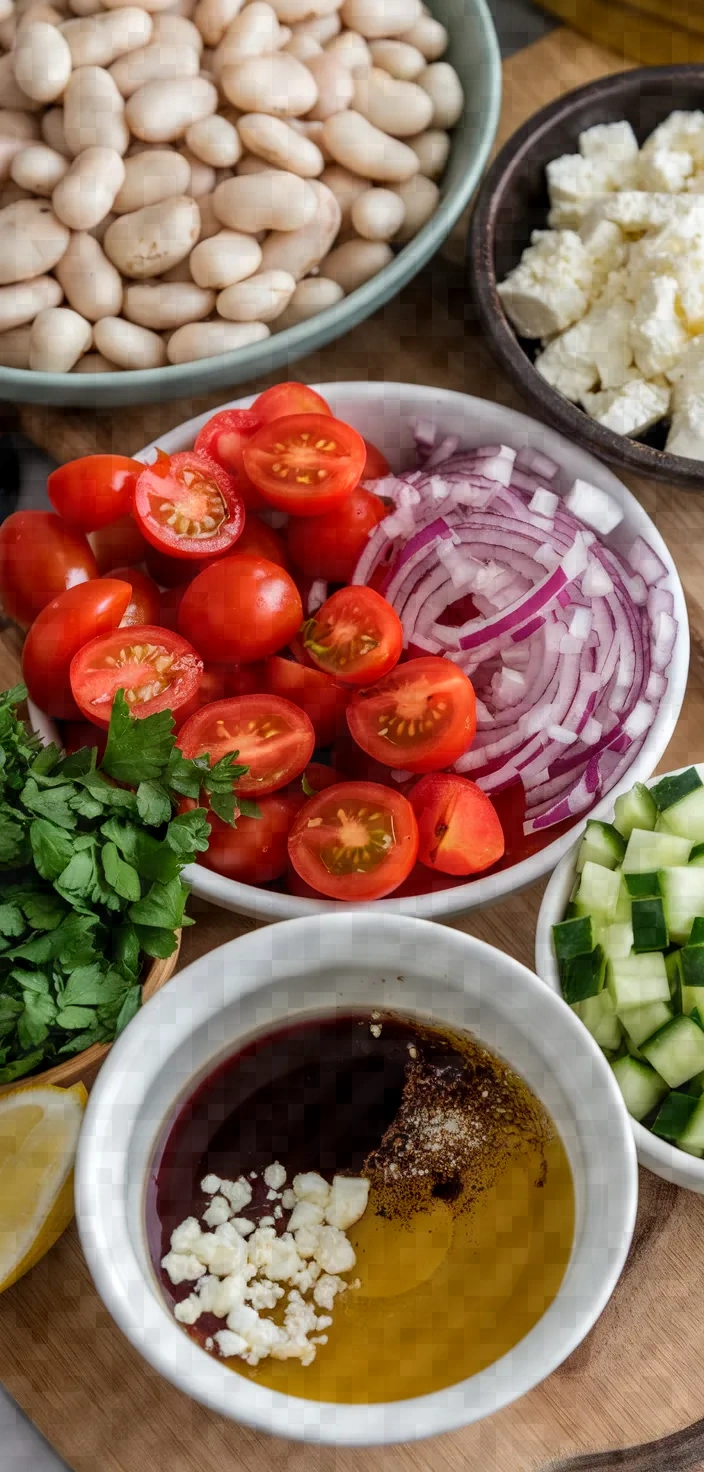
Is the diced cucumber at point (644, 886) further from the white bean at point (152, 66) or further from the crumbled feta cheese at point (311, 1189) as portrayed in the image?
the white bean at point (152, 66)

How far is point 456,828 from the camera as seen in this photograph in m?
1.04

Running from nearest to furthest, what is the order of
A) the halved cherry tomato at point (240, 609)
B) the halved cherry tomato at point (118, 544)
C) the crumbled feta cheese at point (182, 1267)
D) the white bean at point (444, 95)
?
the crumbled feta cheese at point (182, 1267), the halved cherry tomato at point (240, 609), the halved cherry tomato at point (118, 544), the white bean at point (444, 95)

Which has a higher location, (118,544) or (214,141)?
(214,141)

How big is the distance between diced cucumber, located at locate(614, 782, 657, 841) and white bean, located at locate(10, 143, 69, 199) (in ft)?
2.92

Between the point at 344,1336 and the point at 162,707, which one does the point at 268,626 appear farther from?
the point at 344,1336

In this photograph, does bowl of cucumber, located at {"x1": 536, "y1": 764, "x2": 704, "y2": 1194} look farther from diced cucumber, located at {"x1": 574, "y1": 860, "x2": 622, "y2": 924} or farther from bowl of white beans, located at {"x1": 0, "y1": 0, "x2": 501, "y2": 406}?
bowl of white beans, located at {"x1": 0, "y1": 0, "x2": 501, "y2": 406}

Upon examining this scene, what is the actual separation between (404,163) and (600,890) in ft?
2.71

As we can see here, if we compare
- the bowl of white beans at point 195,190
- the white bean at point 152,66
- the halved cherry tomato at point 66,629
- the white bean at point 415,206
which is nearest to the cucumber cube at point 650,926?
the halved cherry tomato at point 66,629

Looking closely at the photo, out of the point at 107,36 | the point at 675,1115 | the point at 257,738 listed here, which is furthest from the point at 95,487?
the point at 675,1115

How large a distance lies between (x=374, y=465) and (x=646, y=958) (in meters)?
0.58

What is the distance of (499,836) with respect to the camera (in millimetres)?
1064

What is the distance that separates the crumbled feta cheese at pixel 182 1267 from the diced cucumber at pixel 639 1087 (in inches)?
14.3

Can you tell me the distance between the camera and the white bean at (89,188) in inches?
48.6

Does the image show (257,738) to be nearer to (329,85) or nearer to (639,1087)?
(639,1087)
